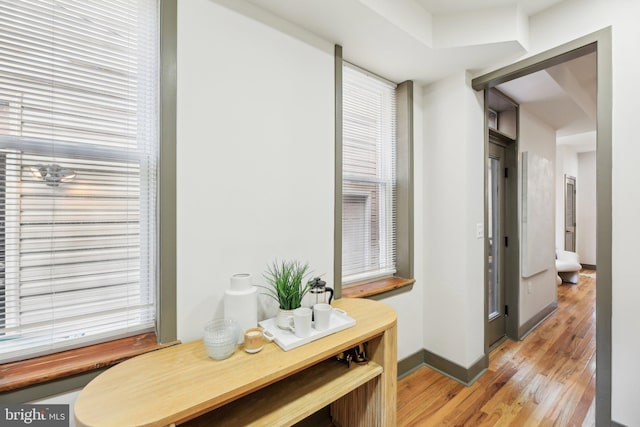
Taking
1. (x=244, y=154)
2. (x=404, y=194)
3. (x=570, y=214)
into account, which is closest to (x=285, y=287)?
(x=244, y=154)

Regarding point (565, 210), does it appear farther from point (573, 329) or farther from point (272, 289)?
point (272, 289)

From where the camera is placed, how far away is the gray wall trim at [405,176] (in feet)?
7.66

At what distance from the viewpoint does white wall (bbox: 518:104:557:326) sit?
9.84ft

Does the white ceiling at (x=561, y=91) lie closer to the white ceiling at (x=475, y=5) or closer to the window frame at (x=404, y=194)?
the white ceiling at (x=475, y=5)

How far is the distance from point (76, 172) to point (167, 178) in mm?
347

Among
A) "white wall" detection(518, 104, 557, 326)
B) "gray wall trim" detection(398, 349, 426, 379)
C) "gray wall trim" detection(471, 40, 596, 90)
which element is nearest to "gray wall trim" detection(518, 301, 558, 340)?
"white wall" detection(518, 104, 557, 326)

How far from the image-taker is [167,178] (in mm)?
1228

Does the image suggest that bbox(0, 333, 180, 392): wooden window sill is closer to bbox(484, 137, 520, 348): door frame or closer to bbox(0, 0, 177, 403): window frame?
bbox(0, 0, 177, 403): window frame

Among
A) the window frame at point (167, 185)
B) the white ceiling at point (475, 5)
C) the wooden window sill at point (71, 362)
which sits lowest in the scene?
the wooden window sill at point (71, 362)

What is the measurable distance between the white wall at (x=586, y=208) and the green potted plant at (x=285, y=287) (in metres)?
7.70

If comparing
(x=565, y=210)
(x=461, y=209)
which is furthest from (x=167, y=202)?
(x=565, y=210)

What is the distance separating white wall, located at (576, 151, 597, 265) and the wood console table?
7.38 meters

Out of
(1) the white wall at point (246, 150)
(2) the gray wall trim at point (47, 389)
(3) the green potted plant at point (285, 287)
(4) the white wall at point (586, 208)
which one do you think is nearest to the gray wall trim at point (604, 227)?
(1) the white wall at point (246, 150)

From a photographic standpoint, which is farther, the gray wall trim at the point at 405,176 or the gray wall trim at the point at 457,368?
the gray wall trim at the point at 405,176
